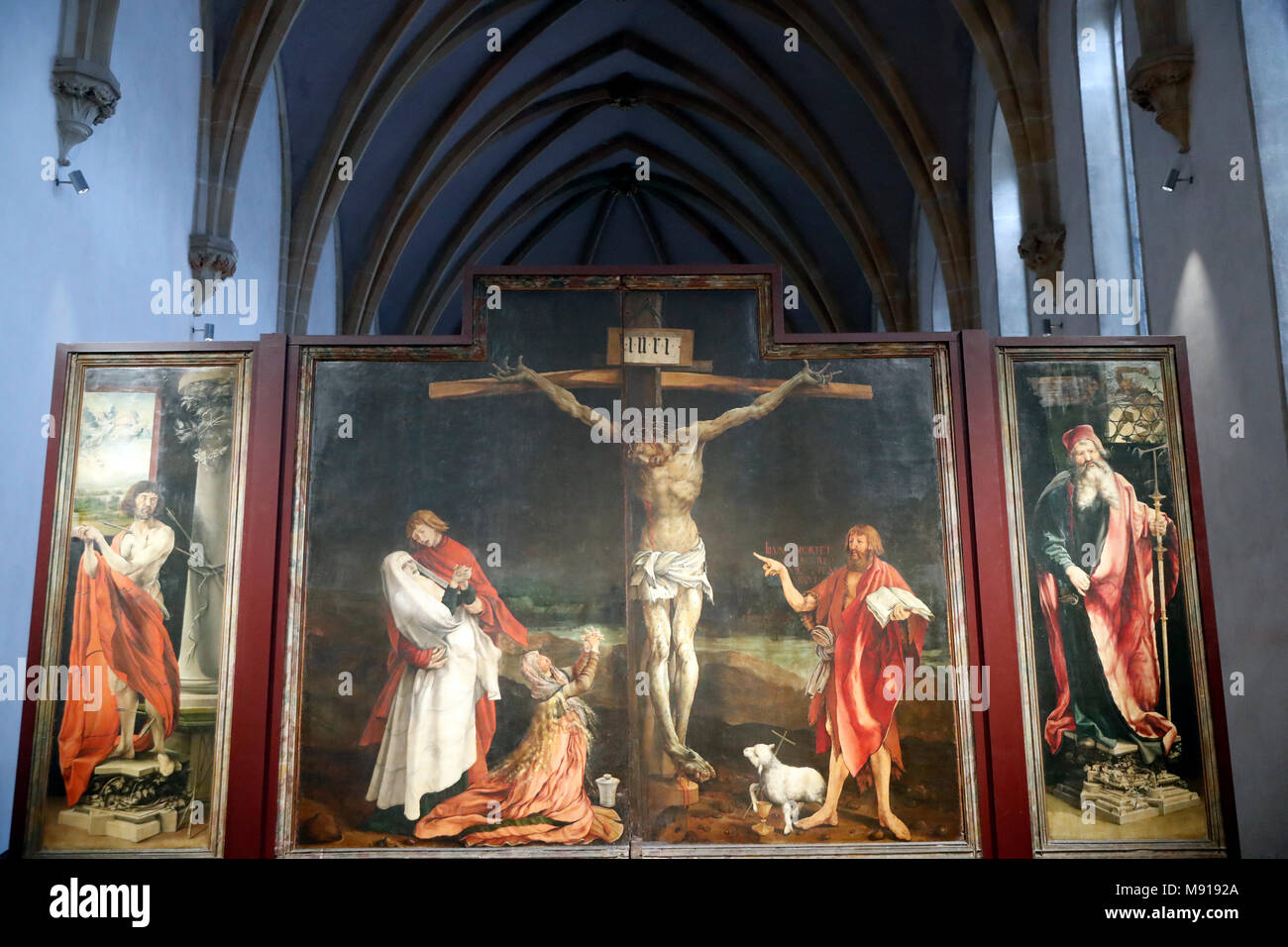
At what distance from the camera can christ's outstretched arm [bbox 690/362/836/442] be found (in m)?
7.46

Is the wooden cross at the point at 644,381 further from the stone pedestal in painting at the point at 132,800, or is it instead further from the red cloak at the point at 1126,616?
the stone pedestal in painting at the point at 132,800

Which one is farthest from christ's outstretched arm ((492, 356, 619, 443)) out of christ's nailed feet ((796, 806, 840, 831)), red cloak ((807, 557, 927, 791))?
christ's nailed feet ((796, 806, 840, 831))

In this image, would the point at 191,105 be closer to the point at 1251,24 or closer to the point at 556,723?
the point at 556,723

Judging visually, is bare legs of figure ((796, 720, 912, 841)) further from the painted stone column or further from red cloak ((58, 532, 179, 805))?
red cloak ((58, 532, 179, 805))

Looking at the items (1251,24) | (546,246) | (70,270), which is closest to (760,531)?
(1251,24)

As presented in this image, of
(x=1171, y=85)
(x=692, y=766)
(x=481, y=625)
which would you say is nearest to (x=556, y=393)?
(x=481, y=625)

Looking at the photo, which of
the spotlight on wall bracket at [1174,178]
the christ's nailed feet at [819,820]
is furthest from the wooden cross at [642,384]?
the spotlight on wall bracket at [1174,178]

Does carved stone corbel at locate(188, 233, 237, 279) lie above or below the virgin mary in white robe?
above

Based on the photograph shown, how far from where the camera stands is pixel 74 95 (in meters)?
8.95

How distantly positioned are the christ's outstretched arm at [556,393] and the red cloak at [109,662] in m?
2.49

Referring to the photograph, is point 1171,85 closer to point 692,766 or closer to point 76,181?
point 692,766

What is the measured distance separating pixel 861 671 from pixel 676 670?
3.59 feet

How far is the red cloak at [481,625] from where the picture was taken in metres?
7.12

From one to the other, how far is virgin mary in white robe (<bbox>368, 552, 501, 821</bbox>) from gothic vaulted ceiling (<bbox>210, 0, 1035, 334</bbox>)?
7.19 m
